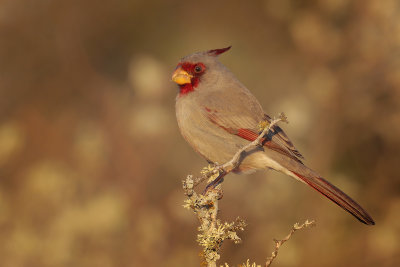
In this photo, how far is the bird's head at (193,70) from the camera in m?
4.39

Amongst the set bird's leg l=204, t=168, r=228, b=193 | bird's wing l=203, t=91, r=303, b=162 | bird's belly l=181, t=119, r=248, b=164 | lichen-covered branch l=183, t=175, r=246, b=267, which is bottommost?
lichen-covered branch l=183, t=175, r=246, b=267

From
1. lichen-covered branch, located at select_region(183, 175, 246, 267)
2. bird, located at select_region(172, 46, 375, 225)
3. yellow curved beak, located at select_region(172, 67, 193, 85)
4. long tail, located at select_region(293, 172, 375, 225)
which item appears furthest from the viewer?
yellow curved beak, located at select_region(172, 67, 193, 85)

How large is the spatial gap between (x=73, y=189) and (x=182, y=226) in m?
1.16

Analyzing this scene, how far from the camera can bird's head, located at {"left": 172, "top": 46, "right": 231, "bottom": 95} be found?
4.39m

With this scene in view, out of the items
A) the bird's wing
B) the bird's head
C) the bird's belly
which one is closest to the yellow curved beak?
the bird's head

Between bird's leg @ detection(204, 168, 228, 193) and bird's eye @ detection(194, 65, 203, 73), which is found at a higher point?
bird's eye @ detection(194, 65, 203, 73)

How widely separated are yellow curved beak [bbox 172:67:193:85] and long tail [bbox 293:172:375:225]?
40.9 inches

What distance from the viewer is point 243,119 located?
4105 mm

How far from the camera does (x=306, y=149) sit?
5801 mm

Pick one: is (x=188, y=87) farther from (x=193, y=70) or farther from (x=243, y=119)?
(x=243, y=119)

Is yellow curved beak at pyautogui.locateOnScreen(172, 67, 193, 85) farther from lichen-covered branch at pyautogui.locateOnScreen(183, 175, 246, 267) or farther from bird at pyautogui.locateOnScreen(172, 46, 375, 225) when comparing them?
lichen-covered branch at pyautogui.locateOnScreen(183, 175, 246, 267)

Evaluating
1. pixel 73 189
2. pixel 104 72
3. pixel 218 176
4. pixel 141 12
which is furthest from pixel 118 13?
pixel 218 176

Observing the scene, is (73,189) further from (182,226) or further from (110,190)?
(182,226)

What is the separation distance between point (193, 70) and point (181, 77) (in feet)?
0.42
